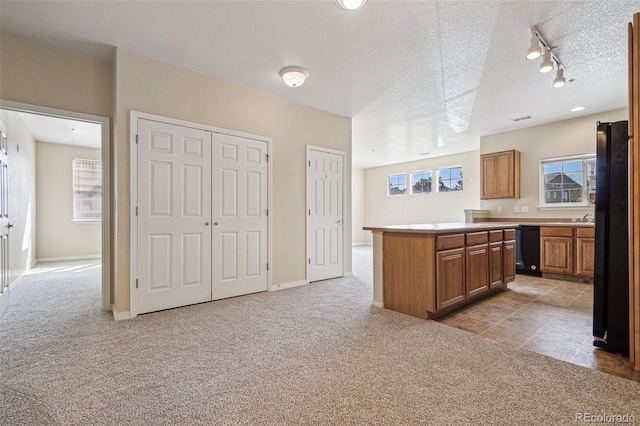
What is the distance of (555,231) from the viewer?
4.83 meters

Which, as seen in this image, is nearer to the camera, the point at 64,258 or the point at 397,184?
the point at 64,258

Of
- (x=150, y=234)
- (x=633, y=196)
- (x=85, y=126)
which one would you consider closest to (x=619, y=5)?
(x=633, y=196)

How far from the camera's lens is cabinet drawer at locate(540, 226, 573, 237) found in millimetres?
4707

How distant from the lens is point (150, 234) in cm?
315

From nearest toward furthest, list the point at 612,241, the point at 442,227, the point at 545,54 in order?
1. the point at 612,241
2. the point at 545,54
3. the point at 442,227

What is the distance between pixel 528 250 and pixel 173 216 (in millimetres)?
5466

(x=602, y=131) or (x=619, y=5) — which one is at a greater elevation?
(x=619, y=5)

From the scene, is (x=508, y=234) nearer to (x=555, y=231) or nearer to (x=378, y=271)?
(x=555, y=231)

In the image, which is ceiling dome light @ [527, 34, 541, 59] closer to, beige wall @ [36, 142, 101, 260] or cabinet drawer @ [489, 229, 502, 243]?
cabinet drawer @ [489, 229, 502, 243]

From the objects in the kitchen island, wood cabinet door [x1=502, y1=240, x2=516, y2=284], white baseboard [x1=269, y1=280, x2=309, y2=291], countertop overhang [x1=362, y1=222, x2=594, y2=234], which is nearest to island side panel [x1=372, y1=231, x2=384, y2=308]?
the kitchen island

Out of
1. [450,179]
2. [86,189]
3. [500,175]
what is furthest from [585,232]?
[86,189]

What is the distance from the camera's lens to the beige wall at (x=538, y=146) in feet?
16.4

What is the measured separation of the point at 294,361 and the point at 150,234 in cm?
208

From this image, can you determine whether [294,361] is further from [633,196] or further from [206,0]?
[206,0]
